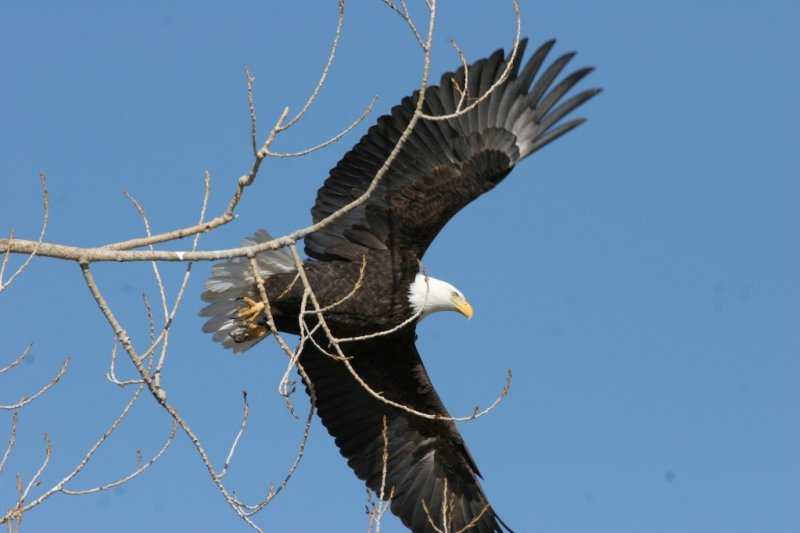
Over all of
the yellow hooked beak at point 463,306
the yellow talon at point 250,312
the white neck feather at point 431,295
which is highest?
the yellow hooked beak at point 463,306

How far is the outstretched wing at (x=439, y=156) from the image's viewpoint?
7.38 meters

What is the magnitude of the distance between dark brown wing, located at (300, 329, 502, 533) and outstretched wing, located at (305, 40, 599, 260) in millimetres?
1142

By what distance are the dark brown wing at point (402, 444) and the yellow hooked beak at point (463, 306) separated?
0.73 metres

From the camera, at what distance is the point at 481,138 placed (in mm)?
7539

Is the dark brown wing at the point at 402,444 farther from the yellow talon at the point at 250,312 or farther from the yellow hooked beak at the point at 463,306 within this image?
the yellow hooked beak at the point at 463,306

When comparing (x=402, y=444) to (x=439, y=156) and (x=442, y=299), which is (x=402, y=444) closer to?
(x=442, y=299)

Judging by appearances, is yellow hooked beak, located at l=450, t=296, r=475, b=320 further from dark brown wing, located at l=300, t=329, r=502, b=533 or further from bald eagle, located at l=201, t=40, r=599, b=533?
dark brown wing, located at l=300, t=329, r=502, b=533

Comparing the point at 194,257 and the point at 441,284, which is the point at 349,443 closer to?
the point at 441,284

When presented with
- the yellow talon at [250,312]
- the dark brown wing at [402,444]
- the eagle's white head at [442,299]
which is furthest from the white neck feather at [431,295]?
the yellow talon at [250,312]

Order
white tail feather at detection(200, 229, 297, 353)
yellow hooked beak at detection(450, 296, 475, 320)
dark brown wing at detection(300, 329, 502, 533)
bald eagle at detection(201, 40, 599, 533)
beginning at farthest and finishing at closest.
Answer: dark brown wing at detection(300, 329, 502, 533)
yellow hooked beak at detection(450, 296, 475, 320)
white tail feather at detection(200, 229, 297, 353)
bald eagle at detection(201, 40, 599, 533)

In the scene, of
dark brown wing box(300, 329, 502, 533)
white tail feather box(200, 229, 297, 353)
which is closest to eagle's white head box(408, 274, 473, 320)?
dark brown wing box(300, 329, 502, 533)

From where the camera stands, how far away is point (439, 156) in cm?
749

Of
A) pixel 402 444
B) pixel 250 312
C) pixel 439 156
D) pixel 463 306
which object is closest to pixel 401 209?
pixel 439 156

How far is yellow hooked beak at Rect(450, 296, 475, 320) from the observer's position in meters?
7.69
